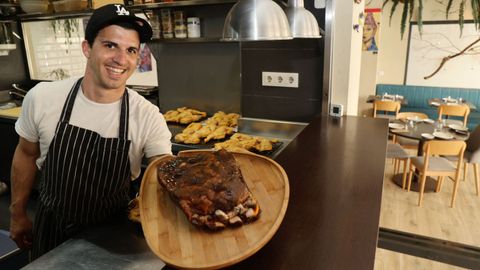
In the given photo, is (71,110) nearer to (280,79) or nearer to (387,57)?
(280,79)

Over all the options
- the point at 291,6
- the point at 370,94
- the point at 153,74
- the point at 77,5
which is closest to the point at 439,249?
the point at 291,6

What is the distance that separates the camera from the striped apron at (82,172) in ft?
4.35

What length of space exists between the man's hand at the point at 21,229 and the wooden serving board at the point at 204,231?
3.09 ft

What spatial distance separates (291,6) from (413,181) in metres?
3.77

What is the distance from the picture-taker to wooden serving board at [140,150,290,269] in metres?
0.68

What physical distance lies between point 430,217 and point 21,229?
3581 mm

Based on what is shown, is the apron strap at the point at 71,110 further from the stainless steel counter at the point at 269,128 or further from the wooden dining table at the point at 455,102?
the wooden dining table at the point at 455,102

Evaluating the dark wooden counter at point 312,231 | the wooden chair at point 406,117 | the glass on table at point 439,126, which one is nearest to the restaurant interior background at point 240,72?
the dark wooden counter at point 312,231

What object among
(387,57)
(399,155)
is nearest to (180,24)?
(399,155)

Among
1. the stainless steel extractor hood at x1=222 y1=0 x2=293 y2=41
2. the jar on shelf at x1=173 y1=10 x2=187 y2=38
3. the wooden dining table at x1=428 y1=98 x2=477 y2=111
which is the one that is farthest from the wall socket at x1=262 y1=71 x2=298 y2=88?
the wooden dining table at x1=428 y1=98 x2=477 y2=111

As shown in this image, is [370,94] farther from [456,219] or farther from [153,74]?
[153,74]

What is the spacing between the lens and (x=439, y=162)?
4.01 metres

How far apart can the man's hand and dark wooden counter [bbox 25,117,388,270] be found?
60 cm

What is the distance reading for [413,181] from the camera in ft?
15.1
